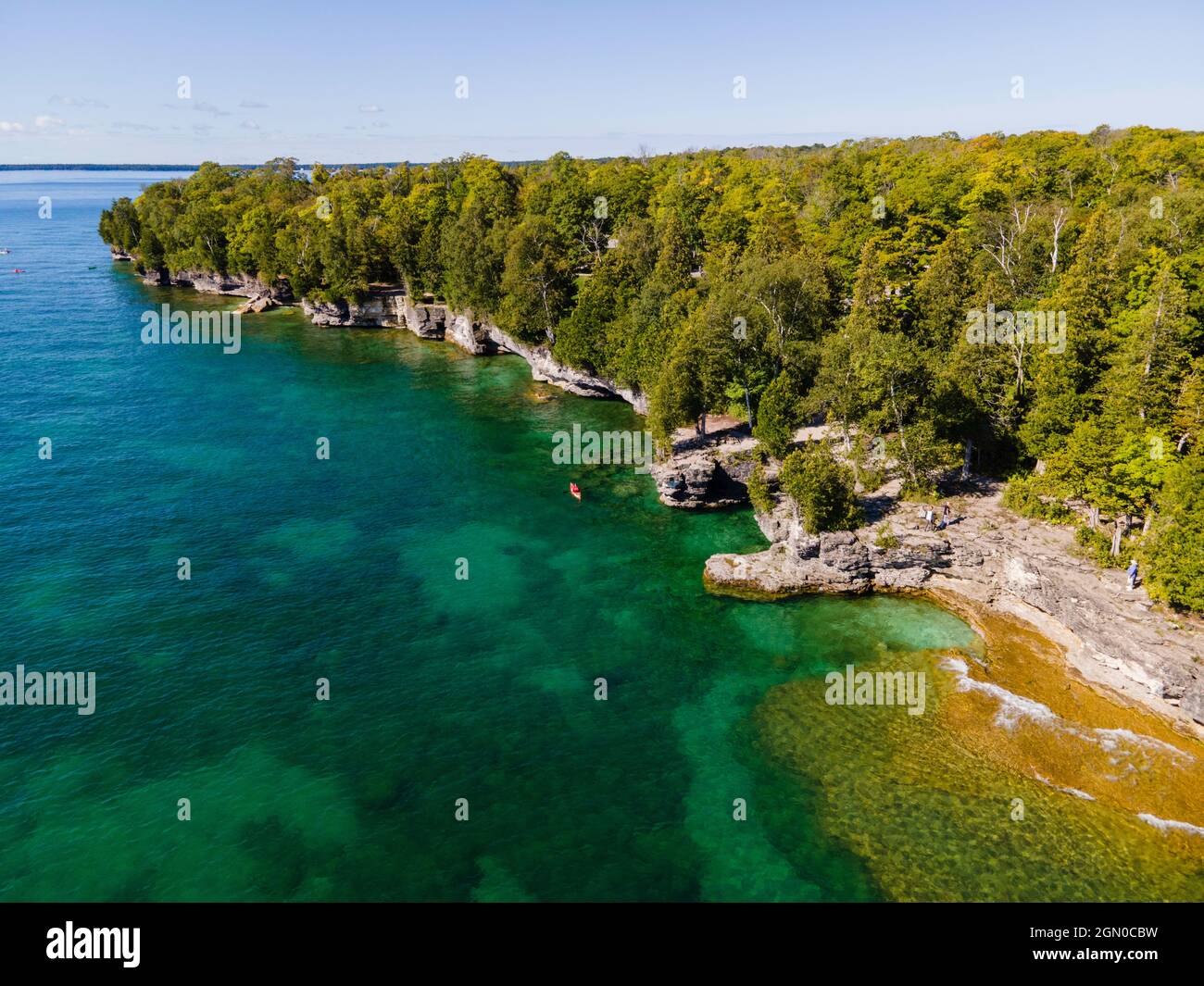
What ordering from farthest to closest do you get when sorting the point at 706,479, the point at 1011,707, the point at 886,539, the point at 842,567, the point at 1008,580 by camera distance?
the point at 706,479
the point at 842,567
the point at 886,539
the point at 1008,580
the point at 1011,707

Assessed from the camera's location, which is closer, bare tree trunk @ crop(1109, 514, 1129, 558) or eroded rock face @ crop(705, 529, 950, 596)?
bare tree trunk @ crop(1109, 514, 1129, 558)

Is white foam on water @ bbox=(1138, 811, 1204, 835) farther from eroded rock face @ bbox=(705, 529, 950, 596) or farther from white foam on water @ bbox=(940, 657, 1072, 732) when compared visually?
eroded rock face @ bbox=(705, 529, 950, 596)

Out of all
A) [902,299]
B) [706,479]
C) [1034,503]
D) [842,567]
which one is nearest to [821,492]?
[842,567]

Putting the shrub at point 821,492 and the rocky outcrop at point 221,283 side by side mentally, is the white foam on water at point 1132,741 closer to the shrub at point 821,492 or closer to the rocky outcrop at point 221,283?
the shrub at point 821,492

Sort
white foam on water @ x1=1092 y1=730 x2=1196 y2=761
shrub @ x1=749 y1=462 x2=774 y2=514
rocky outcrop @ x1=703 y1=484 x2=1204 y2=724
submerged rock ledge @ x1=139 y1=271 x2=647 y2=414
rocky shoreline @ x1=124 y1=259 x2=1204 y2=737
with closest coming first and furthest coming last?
white foam on water @ x1=1092 y1=730 x2=1196 y2=761 → rocky outcrop @ x1=703 y1=484 x2=1204 y2=724 → rocky shoreline @ x1=124 y1=259 x2=1204 y2=737 → shrub @ x1=749 y1=462 x2=774 y2=514 → submerged rock ledge @ x1=139 y1=271 x2=647 y2=414

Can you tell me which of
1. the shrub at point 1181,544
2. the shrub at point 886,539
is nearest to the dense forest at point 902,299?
the shrub at point 1181,544

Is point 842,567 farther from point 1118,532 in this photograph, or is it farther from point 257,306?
point 257,306
